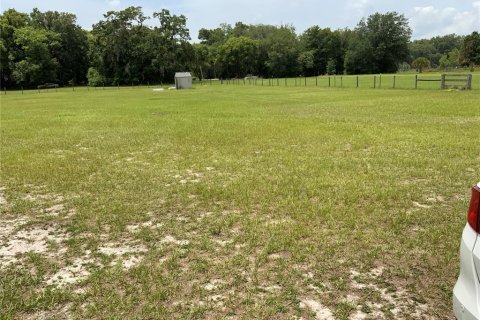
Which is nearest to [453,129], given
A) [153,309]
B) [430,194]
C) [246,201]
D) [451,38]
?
[430,194]

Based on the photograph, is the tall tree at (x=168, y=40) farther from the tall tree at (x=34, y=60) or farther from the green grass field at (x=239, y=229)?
the green grass field at (x=239, y=229)

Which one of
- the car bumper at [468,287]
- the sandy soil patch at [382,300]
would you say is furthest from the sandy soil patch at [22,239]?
the car bumper at [468,287]

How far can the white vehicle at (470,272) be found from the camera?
2211 millimetres

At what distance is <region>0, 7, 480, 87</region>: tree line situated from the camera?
78.5 m

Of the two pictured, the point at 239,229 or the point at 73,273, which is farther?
the point at 239,229

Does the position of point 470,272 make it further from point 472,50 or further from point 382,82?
point 472,50

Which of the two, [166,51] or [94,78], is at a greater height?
[166,51]

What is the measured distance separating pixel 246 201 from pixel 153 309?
2768mm

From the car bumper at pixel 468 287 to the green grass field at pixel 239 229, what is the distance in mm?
815

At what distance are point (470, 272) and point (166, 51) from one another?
3272 inches

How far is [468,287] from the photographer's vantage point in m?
2.31

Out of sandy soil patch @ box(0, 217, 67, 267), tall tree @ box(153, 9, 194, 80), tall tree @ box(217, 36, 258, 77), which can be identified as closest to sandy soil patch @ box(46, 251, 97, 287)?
sandy soil patch @ box(0, 217, 67, 267)

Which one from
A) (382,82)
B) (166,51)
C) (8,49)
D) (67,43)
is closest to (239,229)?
(382,82)

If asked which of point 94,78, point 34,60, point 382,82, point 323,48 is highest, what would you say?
point 323,48
